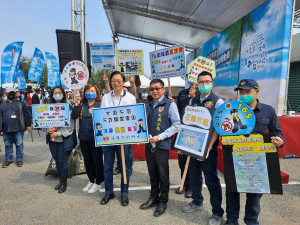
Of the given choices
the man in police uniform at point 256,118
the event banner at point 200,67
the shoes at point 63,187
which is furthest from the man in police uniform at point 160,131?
the event banner at point 200,67

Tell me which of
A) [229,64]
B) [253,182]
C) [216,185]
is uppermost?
[229,64]

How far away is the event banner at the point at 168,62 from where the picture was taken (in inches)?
171

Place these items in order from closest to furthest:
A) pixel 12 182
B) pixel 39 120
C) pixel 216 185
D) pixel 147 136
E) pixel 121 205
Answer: pixel 216 185
pixel 147 136
pixel 121 205
pixel 39 120
pixel 12 182

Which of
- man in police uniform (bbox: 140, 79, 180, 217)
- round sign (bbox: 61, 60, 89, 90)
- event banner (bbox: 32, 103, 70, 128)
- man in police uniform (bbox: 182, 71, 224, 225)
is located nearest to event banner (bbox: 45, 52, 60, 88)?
round sign (bbox: 61, 60, 89, 90)

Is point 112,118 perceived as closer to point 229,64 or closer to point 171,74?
point 171,74

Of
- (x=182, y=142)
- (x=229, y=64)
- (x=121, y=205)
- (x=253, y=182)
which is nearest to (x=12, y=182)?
(x=121, y=205)

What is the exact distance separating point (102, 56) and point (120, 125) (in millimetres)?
3132

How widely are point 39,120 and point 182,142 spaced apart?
252cm

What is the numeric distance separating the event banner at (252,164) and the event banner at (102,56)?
4047 mm

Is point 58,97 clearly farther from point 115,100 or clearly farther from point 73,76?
point 115,100

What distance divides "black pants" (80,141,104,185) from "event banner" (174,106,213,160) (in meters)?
1.49

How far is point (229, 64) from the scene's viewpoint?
749 cm

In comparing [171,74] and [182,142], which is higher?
[171,74]

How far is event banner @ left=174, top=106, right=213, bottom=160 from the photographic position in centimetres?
249
